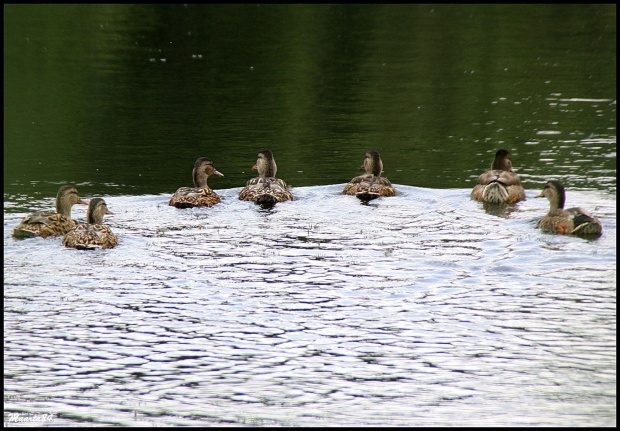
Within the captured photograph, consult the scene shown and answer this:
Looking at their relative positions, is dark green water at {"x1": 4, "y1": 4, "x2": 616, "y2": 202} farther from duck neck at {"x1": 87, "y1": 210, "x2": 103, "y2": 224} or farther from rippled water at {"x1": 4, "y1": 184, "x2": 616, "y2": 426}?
rippled water at {"x1": 4, "y1": 184, "x2": 616, "y2": 426}

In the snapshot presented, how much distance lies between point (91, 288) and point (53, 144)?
12730 mm

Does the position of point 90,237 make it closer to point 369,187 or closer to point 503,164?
point 369,187

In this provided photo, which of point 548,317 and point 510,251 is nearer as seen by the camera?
point 548,317

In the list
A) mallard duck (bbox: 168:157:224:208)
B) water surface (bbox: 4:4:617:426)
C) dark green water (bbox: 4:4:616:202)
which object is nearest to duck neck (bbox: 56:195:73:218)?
water surface (bbox: 4:4:617:426)

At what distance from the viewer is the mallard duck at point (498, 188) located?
16844 mm

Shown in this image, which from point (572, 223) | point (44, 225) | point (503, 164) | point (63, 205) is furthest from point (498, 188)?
point (44, 225)

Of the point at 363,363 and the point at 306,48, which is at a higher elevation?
the point at 306,48

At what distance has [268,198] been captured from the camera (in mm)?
17031

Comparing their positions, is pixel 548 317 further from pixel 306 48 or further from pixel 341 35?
pixel 341 35

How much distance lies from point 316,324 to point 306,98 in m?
19.9

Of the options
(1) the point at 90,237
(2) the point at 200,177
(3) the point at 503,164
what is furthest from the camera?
(3) the point at 503,164

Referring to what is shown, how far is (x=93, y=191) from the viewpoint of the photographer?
18.5 m

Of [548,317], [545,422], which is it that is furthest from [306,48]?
[545,422]

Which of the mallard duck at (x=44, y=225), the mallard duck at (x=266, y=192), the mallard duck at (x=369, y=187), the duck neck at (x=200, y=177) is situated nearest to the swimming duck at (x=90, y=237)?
the mallard duck at (x=44, y=225)
